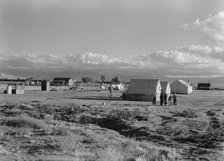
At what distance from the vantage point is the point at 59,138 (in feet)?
40.3

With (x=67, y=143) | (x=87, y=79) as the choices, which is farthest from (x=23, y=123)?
(x=87, y=79)

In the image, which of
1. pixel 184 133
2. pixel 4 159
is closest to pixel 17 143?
pixel 4 159

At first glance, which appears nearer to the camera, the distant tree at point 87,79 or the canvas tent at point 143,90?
the canvas tent at point 143,90

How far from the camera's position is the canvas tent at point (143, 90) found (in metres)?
41.5

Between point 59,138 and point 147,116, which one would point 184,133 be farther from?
point 59,138

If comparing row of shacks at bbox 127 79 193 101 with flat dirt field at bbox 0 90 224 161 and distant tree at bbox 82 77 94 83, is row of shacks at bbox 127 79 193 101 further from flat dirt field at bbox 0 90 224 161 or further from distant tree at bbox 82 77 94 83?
distant tree at bbox 82 77 94 83

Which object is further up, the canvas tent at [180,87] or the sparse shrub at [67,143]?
the canvas tent at [180,87]

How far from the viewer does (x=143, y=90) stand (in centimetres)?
4194

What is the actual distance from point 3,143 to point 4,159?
2.81 m

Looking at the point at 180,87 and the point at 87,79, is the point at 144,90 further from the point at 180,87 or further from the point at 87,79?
the point at 87,79

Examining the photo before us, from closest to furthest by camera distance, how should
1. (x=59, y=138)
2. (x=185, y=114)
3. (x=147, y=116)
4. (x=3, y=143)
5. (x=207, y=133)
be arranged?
(x=3, y=143)
(x=59, y=138)
(x=207, y=133)
(x=147, y=116)
(x=185, y=114)

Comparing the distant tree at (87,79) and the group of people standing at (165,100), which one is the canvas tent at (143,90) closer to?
the group of people standing at (165,100)

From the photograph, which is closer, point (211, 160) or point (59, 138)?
point (211, 160)

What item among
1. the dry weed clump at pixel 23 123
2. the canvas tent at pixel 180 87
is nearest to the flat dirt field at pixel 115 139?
the dry weed clump at pixel 23 123
